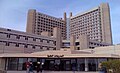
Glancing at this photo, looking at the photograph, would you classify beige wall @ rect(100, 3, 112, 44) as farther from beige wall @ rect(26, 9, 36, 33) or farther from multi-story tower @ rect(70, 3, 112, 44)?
beige wall @ rect(26, 9, 36, 33)

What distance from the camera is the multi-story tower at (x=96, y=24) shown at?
380 feet

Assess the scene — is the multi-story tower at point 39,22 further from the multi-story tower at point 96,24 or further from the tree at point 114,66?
the tree at point 114,66

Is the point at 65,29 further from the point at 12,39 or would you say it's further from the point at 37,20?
the point at 12,39

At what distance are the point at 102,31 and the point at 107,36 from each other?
467 centimetres

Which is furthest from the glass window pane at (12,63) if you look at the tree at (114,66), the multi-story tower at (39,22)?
the multi-story tower at (39,22)

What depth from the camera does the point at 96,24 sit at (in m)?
122

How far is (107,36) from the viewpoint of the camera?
114 m

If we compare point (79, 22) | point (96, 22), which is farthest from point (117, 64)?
point (79, 22)

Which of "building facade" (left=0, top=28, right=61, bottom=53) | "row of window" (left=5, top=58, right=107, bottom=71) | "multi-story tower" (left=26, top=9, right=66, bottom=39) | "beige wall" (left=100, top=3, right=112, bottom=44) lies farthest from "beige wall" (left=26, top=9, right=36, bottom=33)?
"row of window" (left=5, top=58, right=107, bottom=71)

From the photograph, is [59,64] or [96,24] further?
[96,24]

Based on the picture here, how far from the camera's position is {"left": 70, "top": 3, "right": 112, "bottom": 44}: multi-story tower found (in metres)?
116

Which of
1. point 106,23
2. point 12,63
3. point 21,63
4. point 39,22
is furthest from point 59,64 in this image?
point 106,23

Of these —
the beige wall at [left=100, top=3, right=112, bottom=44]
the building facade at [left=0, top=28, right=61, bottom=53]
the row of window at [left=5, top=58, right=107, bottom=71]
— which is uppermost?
the beige wall at [left=100, top=3, right=112, bottom=44]

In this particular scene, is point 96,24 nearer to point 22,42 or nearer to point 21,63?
point 22,42
